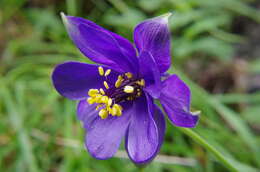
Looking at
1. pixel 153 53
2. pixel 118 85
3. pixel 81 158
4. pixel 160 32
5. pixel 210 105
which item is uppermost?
pixel 160 32

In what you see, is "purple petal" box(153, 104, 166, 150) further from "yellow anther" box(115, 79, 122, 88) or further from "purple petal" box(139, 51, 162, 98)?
"yellow anther" box(115, 79, 122, 88)

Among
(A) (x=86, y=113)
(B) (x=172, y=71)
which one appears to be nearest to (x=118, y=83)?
(A) (x=86, y=113)

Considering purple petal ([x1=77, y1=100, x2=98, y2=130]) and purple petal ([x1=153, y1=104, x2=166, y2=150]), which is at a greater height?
purple petal ([x1=153, y1=104, x2=166, y2=150])

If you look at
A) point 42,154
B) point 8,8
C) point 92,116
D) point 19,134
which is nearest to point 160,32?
point 92,116

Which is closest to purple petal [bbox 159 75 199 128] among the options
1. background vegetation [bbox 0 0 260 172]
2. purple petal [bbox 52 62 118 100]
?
purple petal [bbox 52 62 118 100]

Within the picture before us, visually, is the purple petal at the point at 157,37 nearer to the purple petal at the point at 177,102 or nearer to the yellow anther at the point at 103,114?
the purple petal at the point at 177,102

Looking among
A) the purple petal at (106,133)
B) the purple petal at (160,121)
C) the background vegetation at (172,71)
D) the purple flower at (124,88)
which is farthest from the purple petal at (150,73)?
the background vegetation at (172,71)

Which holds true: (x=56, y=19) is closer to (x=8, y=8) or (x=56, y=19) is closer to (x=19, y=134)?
(x=8, y=8)
